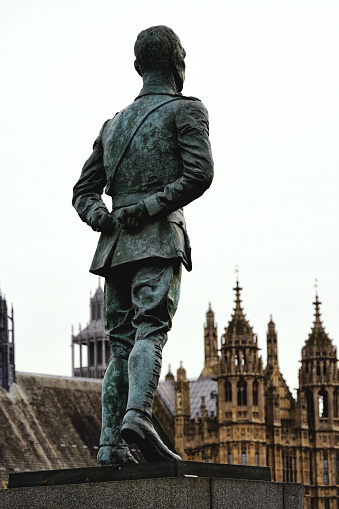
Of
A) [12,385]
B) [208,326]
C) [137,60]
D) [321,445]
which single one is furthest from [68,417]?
[137,60]

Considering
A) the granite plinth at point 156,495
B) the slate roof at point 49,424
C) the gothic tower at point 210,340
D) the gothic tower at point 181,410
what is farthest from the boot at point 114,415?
the gothic tower at point 210,340

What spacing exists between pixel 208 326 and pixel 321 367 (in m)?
20.6

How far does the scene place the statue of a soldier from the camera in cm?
1006

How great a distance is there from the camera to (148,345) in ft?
32.7

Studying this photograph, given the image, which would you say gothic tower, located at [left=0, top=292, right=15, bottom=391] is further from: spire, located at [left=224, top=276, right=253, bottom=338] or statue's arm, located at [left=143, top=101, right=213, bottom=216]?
statue's arm, located at [left=143, top=101, right=213, bottom=216]

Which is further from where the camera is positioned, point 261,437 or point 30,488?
point 261,437

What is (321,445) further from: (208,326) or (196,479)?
(196,479)

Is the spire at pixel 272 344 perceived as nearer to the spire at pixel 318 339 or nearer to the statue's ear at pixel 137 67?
the spire at pixel 318 339

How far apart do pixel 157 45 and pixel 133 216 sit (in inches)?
60.3

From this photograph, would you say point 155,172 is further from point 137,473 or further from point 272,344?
point 272,344

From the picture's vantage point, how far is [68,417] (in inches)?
3120

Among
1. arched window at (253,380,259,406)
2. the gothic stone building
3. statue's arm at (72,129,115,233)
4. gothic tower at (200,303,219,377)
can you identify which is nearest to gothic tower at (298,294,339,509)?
the gothic stone building

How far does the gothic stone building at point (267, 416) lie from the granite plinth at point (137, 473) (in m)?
67.9

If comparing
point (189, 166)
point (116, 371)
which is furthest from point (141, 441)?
point (189, 166)
